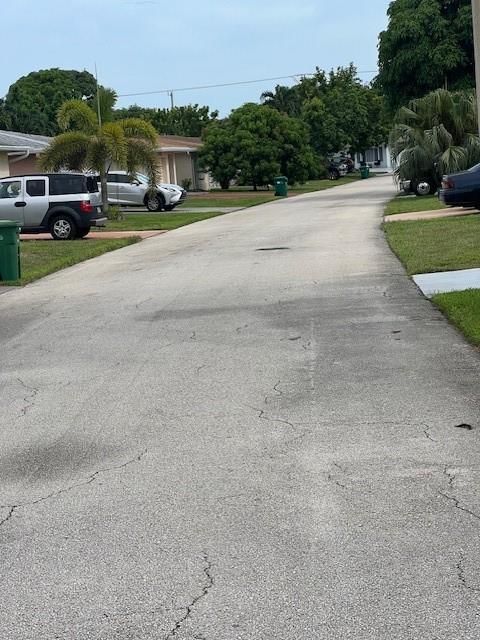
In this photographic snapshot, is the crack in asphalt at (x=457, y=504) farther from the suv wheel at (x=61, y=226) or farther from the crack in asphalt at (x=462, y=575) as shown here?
the suv wheel at (x=61, y=226)

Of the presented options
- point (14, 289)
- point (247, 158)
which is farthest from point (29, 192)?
point (247, 158)

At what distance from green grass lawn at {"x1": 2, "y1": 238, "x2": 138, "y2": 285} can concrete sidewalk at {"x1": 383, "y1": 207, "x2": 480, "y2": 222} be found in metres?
7.58

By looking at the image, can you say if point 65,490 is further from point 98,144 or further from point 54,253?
point 98,144

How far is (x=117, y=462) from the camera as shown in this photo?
6.80 metres

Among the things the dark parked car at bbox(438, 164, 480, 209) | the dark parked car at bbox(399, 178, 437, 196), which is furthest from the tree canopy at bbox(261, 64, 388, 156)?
the dark parked car at bbox(438, 164, 480, 209)

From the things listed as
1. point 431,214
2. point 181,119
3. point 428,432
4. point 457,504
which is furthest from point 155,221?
point 181,119

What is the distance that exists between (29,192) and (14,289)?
33.1 feet

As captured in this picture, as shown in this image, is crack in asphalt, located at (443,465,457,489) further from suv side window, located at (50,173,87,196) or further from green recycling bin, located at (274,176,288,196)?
green recycling bin, located at (274,176,288,196)

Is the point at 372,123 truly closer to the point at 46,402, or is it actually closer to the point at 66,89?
the point at 66,89

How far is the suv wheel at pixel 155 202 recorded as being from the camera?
4134cm

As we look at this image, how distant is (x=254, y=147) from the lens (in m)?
55.2

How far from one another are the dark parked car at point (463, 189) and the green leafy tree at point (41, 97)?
149ft

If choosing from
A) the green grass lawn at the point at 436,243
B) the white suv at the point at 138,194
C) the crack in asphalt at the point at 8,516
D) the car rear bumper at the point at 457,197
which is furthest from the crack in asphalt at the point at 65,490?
the white suv at the point at 138,194

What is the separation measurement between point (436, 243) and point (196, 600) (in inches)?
634
